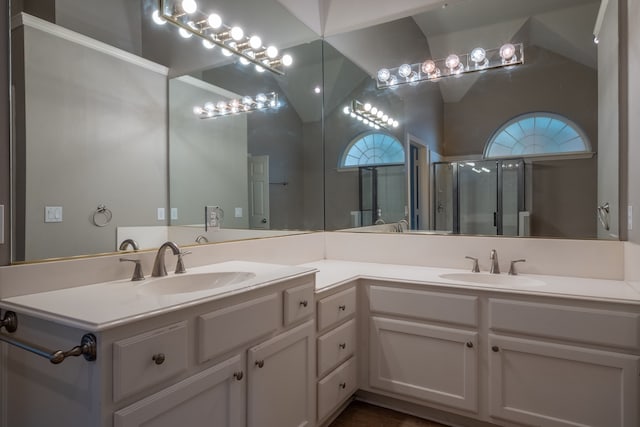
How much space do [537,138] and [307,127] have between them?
1.63 meters

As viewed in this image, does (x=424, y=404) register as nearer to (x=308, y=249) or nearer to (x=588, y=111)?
(x=308, y=249)

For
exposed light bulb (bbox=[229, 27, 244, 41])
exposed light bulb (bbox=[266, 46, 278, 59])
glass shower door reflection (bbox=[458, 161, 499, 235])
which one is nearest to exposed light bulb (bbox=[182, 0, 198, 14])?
exposed light bulb (bbox=[229, 27, 244, 41])

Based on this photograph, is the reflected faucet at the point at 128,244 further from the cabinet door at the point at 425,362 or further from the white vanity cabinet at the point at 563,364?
the white vanity cabinet at the point at 563,364

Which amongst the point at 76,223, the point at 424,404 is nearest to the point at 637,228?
the point at 424,404

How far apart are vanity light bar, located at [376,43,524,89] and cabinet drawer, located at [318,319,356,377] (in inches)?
68.7

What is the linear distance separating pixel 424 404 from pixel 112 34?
2.31 metres

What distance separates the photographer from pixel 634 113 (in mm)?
1788

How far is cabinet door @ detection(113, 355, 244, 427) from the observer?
1.03m

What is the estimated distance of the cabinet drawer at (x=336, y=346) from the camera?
73.9 inches

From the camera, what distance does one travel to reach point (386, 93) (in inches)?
116

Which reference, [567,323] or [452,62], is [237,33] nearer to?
[452,62]

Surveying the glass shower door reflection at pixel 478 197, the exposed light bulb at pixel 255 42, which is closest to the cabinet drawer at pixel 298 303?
the glass shower door reflection at pixel 478 197

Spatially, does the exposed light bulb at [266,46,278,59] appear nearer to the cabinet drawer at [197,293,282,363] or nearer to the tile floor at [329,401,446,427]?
the cabinet drawer at [197,293,282,363]

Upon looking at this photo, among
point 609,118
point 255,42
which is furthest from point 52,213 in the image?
point 609,118
